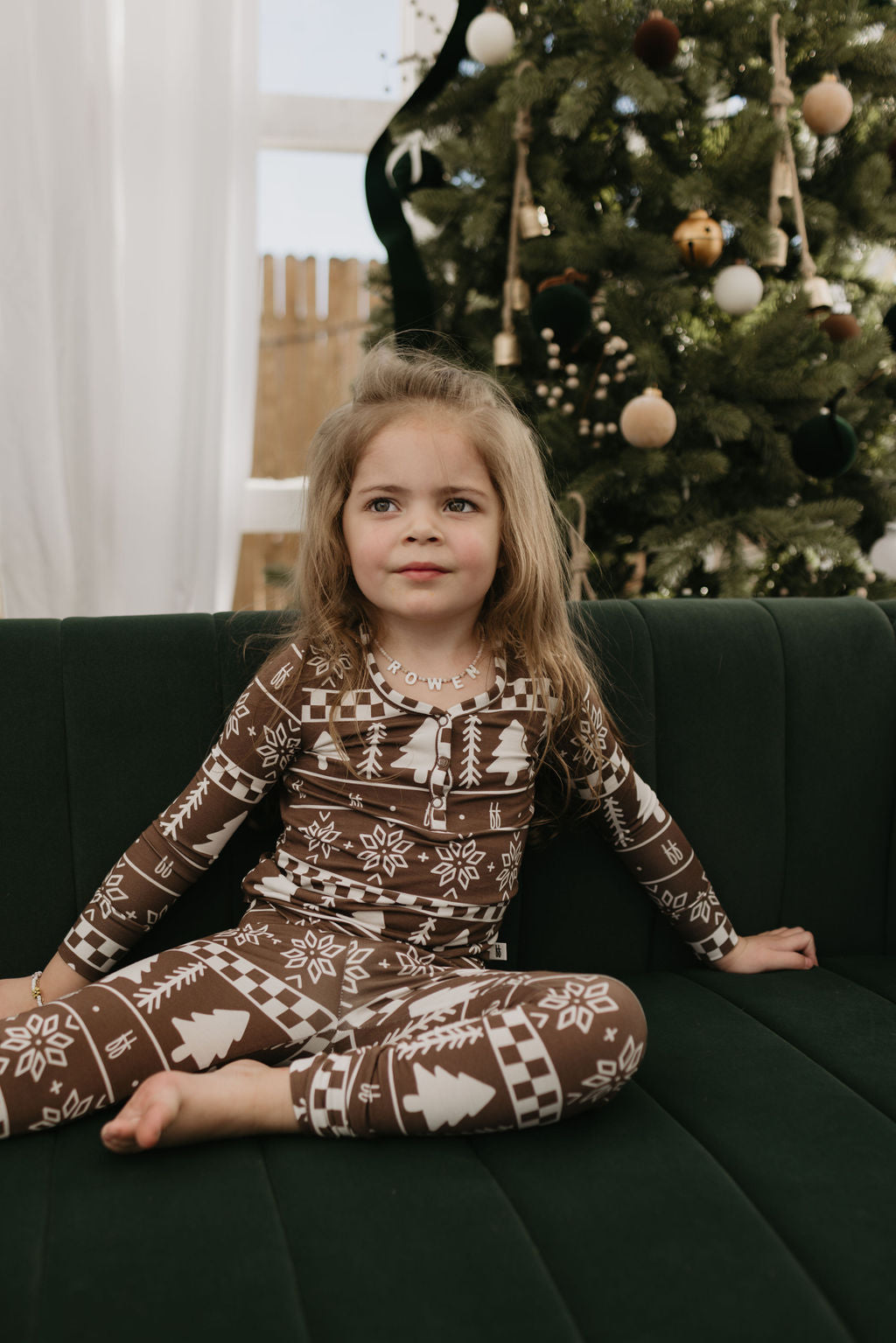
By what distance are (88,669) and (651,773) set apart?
645 millimetres

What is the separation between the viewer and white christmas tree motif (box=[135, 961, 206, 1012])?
0.93 metres

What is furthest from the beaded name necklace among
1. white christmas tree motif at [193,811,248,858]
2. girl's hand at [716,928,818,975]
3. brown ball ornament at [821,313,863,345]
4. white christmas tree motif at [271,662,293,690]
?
brown ball ornament at [821,313,863,345]

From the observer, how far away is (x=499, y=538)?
1157 millimetres

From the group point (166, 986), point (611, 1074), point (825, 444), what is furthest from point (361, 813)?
point (825, 444)

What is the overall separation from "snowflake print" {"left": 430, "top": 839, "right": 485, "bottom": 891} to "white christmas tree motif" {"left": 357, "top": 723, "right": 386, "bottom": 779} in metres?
0.11

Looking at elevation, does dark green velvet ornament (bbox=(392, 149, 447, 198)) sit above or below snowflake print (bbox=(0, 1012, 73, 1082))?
above

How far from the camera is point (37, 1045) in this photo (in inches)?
34.0

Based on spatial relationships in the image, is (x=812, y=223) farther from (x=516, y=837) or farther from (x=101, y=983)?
(x=101, y=983)

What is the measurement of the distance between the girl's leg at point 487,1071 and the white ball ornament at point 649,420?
113cm

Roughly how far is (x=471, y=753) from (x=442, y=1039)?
0.32 meters

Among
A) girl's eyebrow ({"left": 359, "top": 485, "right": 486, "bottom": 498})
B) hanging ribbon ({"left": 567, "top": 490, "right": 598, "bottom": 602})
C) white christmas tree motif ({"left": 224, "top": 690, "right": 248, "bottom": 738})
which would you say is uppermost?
girl's eyebrow ({"left": 359, "top": 485, "right": 486, "bottom": 498})

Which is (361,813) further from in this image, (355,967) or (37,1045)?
(37,1045)

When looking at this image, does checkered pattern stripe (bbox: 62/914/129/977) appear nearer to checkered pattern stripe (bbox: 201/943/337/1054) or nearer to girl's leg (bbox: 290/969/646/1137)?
checkered pattern stripe (bbox: 201/943/337/1054)

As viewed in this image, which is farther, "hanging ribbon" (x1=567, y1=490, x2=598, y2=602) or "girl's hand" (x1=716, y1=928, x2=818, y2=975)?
"hanging ribbon" (x1=567, y1=490, x2=598, y2=602)
